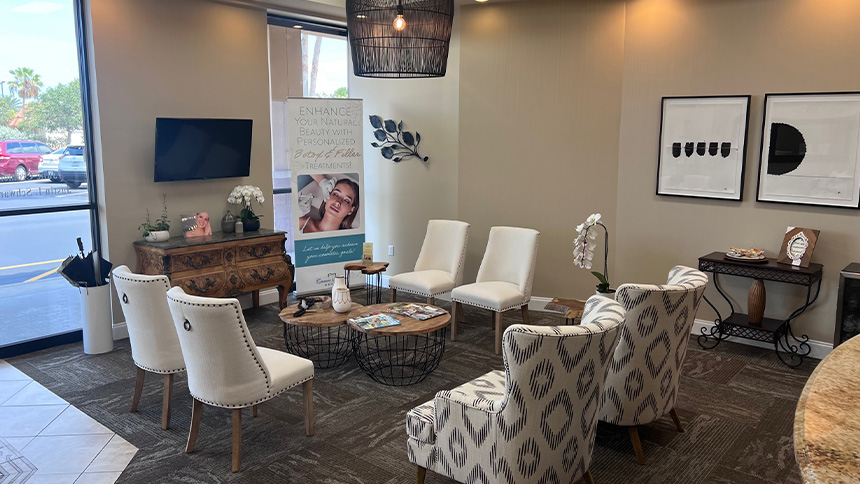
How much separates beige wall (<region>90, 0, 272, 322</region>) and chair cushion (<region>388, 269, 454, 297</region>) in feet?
6.18

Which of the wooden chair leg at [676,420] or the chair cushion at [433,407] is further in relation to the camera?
the wooden chair leg at [676,420]

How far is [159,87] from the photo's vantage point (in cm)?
573

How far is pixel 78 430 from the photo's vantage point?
13.1ft

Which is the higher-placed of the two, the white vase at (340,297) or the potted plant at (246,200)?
the potted plant at (246,200)

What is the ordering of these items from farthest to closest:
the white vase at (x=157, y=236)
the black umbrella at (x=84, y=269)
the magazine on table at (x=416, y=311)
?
the white vase at (x=157, y=236), the black umbrella at (x=84, y=269), the magazine on table at (x=416, y=311)

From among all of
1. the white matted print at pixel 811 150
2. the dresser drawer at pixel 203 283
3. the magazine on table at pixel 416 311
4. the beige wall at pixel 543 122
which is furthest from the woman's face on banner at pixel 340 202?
the white matted print at pixel 811 150

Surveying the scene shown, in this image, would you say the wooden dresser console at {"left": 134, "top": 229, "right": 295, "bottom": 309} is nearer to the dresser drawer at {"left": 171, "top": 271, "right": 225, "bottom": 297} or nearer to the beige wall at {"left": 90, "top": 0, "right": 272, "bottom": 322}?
the dresser drawer at {"left": 171, "top": 271, "right": 225, "bottom": 297}

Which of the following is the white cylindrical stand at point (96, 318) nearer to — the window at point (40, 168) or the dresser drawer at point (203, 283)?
the window at point (40, 168)

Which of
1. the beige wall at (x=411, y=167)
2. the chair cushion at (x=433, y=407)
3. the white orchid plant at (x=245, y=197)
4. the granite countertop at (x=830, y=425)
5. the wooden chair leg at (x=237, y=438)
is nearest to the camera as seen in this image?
the granite countertop at (x=830, y=425)

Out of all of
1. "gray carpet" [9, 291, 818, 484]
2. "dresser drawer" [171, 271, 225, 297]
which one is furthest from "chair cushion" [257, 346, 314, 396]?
"dresser drawer" [171, 271, 225, 297]

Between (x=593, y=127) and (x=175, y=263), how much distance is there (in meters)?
3.98

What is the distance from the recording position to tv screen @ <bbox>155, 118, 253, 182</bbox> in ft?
18.6

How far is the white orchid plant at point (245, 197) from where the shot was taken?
6.24 metres

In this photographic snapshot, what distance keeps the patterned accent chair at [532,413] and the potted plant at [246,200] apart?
3690mm
